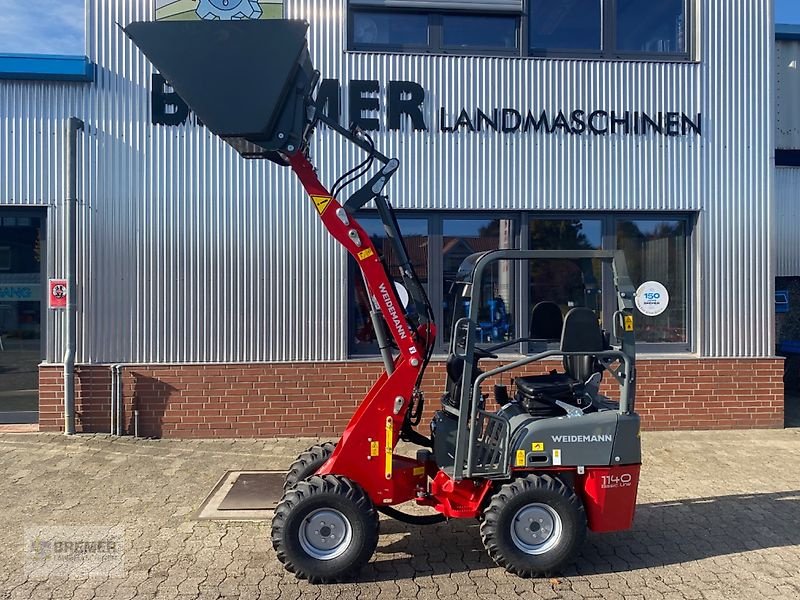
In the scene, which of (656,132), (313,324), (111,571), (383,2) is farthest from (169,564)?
(656,132)

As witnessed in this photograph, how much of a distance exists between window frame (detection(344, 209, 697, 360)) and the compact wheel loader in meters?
3.85

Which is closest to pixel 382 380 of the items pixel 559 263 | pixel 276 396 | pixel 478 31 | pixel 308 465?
pixel 308 465

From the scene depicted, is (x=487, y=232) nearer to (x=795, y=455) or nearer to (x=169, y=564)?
(x=795, y=455)

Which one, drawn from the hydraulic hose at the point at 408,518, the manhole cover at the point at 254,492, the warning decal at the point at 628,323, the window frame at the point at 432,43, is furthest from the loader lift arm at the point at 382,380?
the window frame at the point at 432,43

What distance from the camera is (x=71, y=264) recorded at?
27.1 ft

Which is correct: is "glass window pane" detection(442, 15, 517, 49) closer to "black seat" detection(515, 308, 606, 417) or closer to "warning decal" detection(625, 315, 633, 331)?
"black seat" detection(515, 308, 606, 417)

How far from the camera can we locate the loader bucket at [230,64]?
14.9 feet

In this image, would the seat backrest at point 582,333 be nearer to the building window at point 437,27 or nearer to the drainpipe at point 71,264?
the building window at point 437,27

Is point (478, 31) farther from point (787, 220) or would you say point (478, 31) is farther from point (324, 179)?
point (787, 220)

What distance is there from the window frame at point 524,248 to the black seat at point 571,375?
3648 mm

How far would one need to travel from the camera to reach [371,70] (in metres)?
8.70

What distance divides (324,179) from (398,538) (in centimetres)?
485

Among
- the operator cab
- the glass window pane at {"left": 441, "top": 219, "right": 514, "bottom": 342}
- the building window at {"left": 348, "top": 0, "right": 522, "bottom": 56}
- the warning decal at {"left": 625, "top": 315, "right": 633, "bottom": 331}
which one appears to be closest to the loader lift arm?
the operator cab

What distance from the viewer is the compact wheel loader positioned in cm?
448
